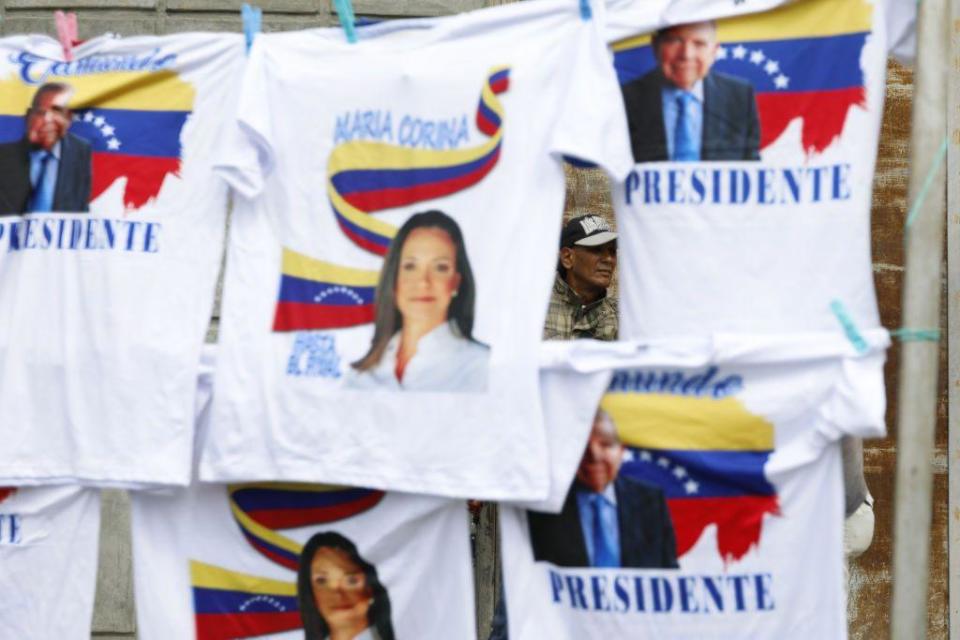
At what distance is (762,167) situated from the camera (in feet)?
12.4

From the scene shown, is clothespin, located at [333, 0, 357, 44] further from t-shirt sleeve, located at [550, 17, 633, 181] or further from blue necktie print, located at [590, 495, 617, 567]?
blue necktie print, located at [590, 495, 617, 567]

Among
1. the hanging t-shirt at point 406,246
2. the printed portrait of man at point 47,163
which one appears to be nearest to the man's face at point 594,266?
the hanging t-shirt at point 406,246

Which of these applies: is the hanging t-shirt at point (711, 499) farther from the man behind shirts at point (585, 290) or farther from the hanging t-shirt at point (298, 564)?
the man behind shirts at point (585, 290)

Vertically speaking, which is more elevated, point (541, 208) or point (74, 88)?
point (74, 88)

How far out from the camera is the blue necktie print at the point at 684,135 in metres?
3.83

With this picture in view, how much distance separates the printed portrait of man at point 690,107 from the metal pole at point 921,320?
0.42 meters

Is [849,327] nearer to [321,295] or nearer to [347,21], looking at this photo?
[321,295]

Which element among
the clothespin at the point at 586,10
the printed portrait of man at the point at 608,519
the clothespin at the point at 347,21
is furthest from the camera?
the clothespin at the point at 347,21

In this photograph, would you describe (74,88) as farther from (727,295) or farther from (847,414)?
(847,414)

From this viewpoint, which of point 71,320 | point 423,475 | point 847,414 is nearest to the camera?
point 847,414

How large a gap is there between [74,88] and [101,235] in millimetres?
464

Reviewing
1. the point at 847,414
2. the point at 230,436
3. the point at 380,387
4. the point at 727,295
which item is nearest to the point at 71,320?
the point at 230,436

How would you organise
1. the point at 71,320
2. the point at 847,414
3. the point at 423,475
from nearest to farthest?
the point at 847,414 < the point at 423,475 < the point at 71,320

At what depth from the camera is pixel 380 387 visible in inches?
156
